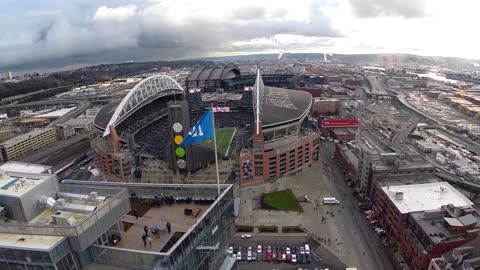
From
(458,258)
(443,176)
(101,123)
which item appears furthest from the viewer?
(101,123)

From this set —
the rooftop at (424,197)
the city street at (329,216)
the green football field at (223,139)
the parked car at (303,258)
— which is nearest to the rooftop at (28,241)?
the parked car at (303,258)

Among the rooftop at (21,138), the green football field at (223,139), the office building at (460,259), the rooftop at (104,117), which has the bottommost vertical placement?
the office building at (460,259)

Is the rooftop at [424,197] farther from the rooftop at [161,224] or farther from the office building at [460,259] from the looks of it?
the rooftop at [161,224]

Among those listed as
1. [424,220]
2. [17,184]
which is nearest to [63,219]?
[17,184]

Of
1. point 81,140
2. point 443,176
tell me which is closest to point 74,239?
point 443,176

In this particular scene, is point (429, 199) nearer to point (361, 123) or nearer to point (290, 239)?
point (290, 239)
